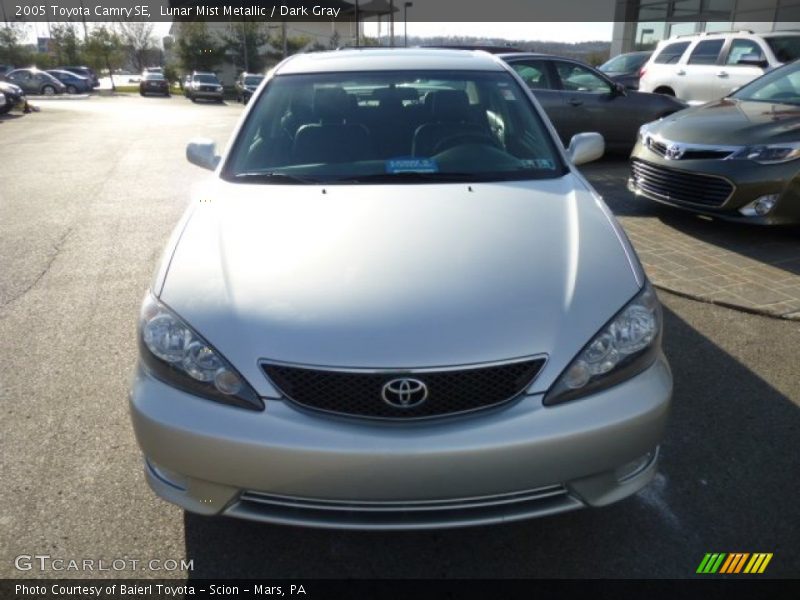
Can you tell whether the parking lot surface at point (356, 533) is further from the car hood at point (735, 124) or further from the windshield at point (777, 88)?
the windshield at point (777, 88)

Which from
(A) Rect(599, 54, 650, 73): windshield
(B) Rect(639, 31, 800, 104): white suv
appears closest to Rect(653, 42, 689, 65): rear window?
(B) Rect(639, 31, 800, 104): white suv

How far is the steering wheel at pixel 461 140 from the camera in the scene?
10.4ft

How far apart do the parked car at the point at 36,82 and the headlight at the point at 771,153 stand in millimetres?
40253

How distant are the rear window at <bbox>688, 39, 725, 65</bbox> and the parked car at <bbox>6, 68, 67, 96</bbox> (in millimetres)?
36464

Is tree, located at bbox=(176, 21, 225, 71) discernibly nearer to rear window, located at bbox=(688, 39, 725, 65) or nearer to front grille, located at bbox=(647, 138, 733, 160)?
rear window, located at bbox=(688, 39, 725, 65)

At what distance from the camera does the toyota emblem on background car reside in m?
1.84

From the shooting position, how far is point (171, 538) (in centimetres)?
226

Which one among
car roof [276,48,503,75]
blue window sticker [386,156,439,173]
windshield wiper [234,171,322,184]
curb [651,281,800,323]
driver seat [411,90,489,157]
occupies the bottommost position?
curb [651,281,800,323]

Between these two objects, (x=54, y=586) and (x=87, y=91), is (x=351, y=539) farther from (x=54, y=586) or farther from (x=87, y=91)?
(x=87, y=91)

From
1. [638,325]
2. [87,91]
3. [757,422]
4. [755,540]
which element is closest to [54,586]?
[638,325]

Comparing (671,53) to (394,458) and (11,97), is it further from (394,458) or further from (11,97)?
(11,97)

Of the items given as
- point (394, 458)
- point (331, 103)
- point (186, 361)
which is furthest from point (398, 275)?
point (331, 103)

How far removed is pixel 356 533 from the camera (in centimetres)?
230

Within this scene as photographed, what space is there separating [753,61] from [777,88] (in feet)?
13.5
